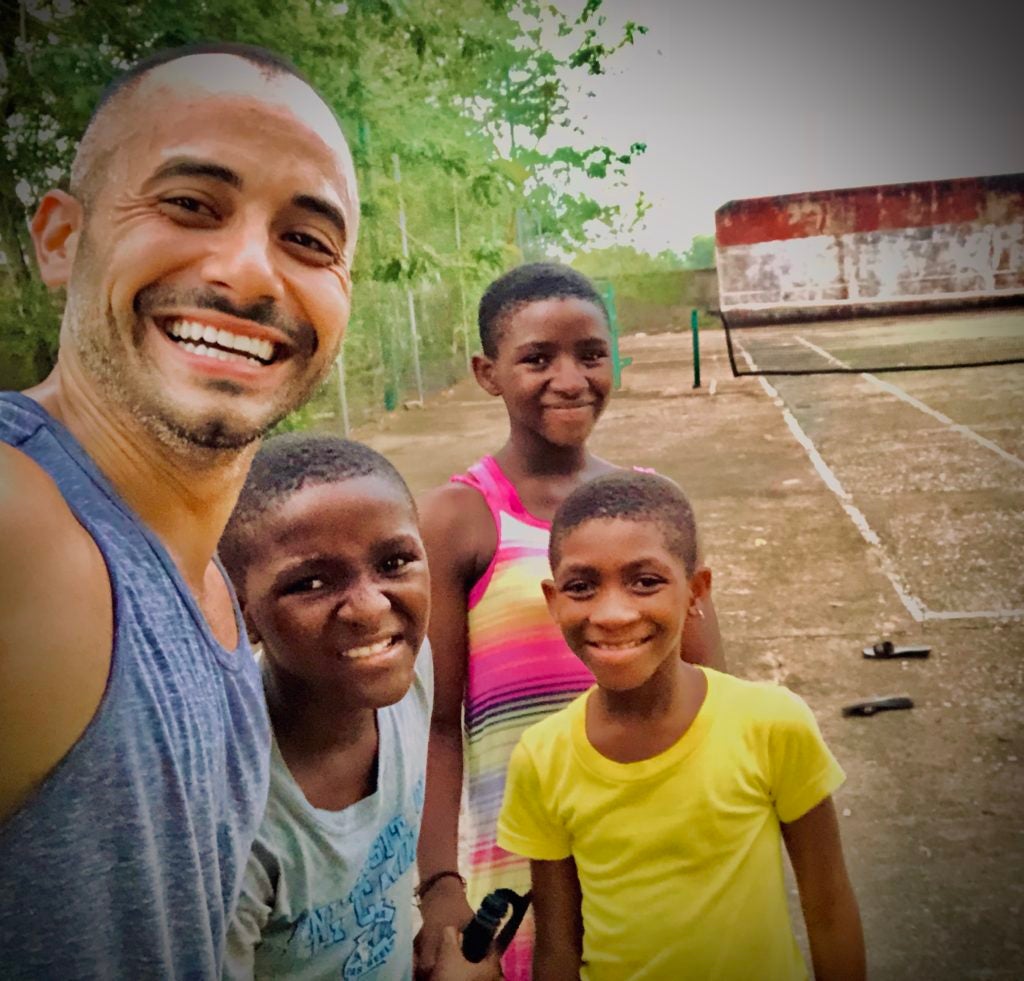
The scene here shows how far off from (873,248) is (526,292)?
2031 centimetres

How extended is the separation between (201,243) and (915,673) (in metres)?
3.31

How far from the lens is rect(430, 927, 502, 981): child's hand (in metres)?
1.19

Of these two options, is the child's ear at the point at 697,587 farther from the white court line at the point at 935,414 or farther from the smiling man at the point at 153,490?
the white court line at the point at 935,414

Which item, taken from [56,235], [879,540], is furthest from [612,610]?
[879,540]

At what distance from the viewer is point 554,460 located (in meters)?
1.47

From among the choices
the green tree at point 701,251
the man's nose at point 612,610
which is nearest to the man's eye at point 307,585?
the man's nose at point 612,610

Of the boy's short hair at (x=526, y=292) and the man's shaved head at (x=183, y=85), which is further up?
the man's shaved head at (x=183, y=85)

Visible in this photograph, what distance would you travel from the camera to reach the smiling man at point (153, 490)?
2.26 ft

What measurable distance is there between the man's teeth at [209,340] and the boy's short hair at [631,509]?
0.60 meters

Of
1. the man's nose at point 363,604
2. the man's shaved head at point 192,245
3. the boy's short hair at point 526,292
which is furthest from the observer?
the boy's short hair at point 526,292

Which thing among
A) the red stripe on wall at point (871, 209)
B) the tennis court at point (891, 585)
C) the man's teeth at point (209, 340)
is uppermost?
the red stripe on wall at point (871, 209)

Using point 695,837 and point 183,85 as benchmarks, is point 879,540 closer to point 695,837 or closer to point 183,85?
point 695,837

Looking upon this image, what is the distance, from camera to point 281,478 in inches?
42.1

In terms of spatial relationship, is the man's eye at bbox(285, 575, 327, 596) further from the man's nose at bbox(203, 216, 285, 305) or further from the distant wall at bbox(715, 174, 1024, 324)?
the distant wall at bbox(715, 174, 1024, 324)
